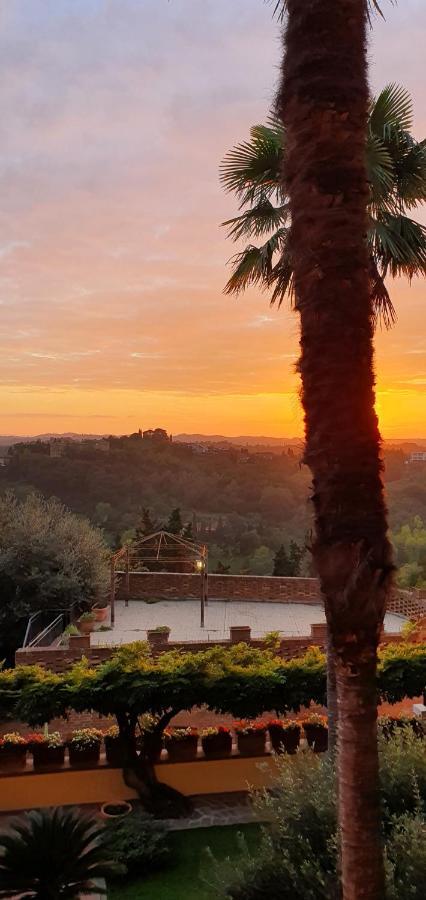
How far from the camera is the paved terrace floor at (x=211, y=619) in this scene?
15.3 m

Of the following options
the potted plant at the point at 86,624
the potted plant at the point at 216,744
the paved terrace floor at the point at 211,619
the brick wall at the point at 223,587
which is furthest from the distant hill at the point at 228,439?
the potted plant at the point at 216,744

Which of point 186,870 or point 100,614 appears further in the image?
point 100,614

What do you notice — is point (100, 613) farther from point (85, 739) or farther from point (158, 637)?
point (85, 739)

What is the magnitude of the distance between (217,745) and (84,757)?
69.6 inches

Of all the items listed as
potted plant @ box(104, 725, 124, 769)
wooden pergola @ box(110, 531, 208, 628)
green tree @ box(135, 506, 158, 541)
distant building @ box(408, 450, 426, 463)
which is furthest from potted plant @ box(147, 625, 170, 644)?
distant building @ box(408, 450, 426, 463)

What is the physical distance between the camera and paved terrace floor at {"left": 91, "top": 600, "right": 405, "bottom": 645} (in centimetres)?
1526

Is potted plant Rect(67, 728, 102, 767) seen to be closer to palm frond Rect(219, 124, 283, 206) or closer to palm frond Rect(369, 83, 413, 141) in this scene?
palm frond Rect(219, 124, 283, 206)

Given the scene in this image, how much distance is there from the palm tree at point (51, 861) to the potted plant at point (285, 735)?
4161mm

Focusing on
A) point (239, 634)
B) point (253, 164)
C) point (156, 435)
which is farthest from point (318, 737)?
point (156, 435)

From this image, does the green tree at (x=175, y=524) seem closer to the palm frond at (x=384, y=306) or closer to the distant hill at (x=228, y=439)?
the distant hill at (x=228, y=439)

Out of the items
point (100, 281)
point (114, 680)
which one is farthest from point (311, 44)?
point (100, 281)

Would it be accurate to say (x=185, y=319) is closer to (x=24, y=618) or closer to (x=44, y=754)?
(x=24, y=618)

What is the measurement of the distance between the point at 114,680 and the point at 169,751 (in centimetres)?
156

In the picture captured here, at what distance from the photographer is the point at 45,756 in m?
7.91
